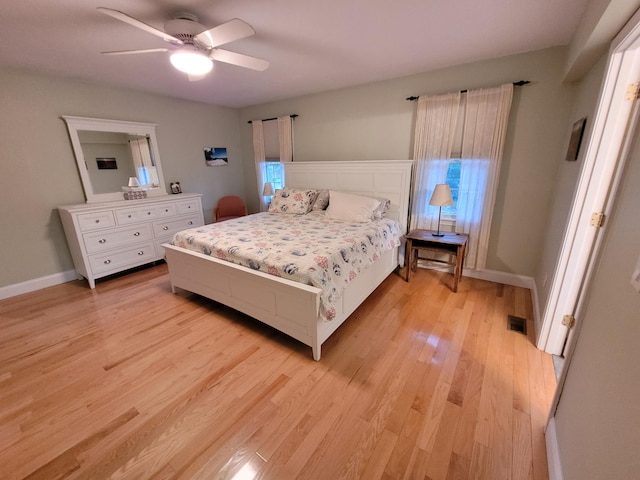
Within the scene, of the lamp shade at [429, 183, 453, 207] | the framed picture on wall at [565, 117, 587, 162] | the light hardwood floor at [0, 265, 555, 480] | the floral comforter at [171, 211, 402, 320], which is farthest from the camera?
the lamp shade at [429, 183, 453, 207]

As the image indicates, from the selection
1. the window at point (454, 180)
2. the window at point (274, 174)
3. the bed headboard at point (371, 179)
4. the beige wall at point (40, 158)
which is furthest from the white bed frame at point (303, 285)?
the beige wall at point (40, 158)

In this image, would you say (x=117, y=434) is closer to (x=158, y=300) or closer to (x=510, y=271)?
(x=158, y=300)

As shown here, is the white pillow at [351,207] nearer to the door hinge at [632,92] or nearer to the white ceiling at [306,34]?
the white ceiling at [306,34]

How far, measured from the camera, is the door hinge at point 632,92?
1.46 metres

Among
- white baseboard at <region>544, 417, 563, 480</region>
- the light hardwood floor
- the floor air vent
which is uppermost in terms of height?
white baseboard at <region>544, 417, 563, 480</region>

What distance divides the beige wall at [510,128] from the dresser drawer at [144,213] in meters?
2.49

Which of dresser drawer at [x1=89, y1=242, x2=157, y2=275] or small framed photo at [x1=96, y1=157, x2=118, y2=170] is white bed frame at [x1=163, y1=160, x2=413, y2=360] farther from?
small framed photo at [x1=96, y1=157, x2=118, y2=170]

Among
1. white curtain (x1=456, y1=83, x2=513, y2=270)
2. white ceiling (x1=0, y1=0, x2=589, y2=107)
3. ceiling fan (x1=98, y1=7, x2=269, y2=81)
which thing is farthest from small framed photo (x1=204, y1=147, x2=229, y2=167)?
white curtain (x1=456, y1=83, x2=513, y2=270)

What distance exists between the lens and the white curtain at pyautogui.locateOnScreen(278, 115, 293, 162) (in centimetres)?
424

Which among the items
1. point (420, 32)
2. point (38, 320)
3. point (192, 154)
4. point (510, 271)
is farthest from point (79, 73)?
point (510, 271)

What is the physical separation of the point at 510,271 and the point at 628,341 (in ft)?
8.17

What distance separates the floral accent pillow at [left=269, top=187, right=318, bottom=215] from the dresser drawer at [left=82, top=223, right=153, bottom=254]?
5.76ft

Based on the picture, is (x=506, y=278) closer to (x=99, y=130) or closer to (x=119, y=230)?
(x=119, y=230)

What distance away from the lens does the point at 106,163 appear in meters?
3.52
